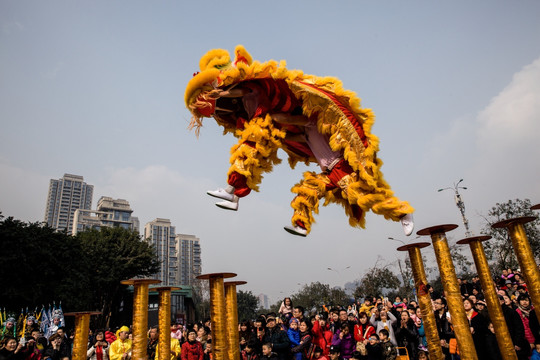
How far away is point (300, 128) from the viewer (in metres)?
3.83

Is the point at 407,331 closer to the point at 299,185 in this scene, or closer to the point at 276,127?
the point at 299,185

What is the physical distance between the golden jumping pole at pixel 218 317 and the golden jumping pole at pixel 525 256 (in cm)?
227

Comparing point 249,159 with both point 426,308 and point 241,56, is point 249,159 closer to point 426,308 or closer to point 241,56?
point 241,56

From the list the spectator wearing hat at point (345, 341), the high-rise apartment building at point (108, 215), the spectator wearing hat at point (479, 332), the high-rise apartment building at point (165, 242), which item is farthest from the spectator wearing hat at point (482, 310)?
the high-rise apartment building at point (165, 242)

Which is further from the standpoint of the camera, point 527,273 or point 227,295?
point 227,295

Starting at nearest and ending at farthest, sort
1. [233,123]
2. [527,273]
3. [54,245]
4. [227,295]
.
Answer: [527,273]
[227,295]
[233,123]
[54,245]

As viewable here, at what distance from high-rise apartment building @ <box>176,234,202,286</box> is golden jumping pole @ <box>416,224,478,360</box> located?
278ft

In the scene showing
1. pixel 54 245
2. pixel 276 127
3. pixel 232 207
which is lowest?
pixel 232 207

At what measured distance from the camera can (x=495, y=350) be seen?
467 centimetres

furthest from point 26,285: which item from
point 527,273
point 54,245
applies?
point 527,273

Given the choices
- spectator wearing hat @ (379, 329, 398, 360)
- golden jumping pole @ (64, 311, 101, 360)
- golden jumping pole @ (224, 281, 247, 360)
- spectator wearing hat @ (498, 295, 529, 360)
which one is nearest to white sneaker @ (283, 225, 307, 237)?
golden jumping pole @ (224, 281, 247, 360)

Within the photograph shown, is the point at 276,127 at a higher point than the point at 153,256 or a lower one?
lower

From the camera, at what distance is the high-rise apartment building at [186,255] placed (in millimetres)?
85025

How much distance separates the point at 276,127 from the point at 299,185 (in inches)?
25.6
